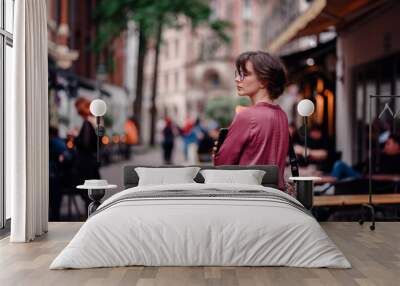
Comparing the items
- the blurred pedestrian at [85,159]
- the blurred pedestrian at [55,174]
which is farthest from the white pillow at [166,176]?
the blurred pedestrian at [55,174]

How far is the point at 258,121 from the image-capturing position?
7.48 m

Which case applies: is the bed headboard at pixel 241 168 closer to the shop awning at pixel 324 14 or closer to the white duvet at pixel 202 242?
the white duvet at pixel 202 242

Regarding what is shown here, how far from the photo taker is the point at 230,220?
606 centimetres

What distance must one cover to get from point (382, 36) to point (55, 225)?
7.27m

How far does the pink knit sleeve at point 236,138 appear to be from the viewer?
24.4 feet

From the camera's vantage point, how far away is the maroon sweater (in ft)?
24.5

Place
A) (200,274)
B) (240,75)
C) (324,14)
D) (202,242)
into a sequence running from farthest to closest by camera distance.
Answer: (324,14) < (240,75) < (202,242) < (200,274)

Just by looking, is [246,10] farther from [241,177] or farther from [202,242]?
[202,242]

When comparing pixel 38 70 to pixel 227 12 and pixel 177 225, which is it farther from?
pixel 227 12

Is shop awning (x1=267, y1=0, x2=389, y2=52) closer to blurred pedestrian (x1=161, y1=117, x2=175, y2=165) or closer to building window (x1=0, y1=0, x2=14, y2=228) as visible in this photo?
building window (x1=0, y1=0, x2=14, y2=228)

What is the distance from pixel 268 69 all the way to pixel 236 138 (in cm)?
83

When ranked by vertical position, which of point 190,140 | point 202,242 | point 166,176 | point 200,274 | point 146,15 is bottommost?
point 200,274

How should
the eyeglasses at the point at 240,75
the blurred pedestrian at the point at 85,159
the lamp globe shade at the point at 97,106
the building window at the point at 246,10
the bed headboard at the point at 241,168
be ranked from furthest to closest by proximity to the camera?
the building window at the point at 246,10, the blurred pedestrian at the point at 85,159, the lamp globe shade at the point at 97,106, the eyeglasses at the point at 240,75, the bed headboard at the point at 241,168

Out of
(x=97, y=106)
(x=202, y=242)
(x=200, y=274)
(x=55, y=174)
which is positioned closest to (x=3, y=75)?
(x=97, y=106)
